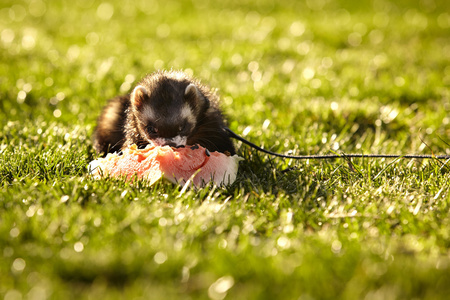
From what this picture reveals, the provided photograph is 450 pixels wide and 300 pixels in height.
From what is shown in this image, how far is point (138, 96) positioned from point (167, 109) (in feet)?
0.92

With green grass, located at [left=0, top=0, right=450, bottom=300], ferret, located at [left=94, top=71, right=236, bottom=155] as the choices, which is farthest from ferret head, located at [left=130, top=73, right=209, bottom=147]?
green grass, located at [left=0, top=0, right=450, bottom=300]

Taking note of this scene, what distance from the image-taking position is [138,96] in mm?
4055

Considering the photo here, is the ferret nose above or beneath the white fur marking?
beneath

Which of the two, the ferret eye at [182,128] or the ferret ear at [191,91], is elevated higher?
the ferret ear at [191,91]

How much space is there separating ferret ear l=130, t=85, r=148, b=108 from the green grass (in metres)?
0.58

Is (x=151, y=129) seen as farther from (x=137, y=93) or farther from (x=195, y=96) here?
Answer: (x=195, y=96)

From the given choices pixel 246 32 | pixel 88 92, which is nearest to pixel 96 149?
pixel 88 92

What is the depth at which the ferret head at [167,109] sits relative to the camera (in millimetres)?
3947

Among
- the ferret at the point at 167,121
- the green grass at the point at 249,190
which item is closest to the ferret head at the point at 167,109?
the ferret at the point at 167,121

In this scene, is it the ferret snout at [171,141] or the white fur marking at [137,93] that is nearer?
the ferret snout at [171,141]

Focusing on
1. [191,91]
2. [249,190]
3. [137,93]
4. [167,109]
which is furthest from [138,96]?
[249,190]

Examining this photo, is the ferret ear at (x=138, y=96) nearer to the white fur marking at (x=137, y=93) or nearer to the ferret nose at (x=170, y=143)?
the white fur marking at (x=137, y=93)

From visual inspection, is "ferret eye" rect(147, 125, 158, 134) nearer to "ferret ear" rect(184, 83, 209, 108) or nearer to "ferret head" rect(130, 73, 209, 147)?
"ferret head" rect(130, 73, 209, 147)

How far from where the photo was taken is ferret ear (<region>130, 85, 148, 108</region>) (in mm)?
4016
